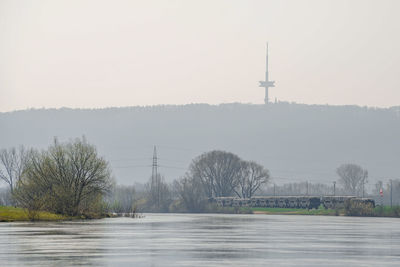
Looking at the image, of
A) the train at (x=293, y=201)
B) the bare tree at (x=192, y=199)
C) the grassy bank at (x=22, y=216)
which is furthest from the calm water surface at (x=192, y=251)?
the bare tree at (x=192, y=199)

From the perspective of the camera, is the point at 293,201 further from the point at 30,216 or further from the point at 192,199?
the point at 30,216

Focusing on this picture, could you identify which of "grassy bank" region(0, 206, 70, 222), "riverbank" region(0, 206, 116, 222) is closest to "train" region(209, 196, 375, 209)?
"riverbank" region(0, 206, 116, 222)

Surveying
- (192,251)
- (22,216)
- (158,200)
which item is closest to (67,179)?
(22,216)

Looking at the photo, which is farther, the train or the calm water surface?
the train

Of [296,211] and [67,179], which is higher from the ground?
[67,179]

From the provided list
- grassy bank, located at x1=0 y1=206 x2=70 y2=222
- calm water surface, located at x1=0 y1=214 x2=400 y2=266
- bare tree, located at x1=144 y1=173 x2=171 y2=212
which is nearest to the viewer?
calm water surface, located at x1=0 y1=214 x2=400 y2=266

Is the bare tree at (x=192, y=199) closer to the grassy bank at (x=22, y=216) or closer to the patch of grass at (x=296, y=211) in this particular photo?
the patch of grass at (x=296, y=211)

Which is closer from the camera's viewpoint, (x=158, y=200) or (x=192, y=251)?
(x=192, y=251)

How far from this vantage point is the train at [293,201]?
522 ft

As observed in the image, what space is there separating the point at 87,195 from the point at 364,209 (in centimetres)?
5623

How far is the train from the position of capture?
6270 inches

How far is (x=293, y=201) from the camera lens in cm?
17788

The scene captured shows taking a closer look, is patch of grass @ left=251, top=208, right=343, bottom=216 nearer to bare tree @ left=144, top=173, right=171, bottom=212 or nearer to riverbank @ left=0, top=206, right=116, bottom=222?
bare tree @ left=144, top=173, right=171, bottom=212

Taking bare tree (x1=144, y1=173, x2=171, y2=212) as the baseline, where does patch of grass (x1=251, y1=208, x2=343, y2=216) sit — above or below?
below
